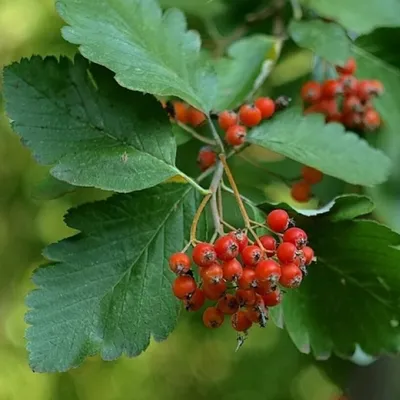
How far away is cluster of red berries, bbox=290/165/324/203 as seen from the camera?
0.99m

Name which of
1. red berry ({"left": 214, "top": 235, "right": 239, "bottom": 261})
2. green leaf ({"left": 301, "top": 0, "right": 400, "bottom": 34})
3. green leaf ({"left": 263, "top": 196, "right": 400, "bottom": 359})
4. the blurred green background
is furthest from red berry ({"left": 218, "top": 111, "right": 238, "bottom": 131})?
the blurred green background

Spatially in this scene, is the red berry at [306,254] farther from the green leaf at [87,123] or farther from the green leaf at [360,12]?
the green leaf at [360,12]

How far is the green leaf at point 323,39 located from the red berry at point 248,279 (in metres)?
0.44

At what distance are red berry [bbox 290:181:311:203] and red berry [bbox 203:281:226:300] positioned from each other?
13.8 inches

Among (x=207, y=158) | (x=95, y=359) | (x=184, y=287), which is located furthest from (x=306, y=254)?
(x=95, y=359)

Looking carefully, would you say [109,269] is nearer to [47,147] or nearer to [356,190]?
[47,147]

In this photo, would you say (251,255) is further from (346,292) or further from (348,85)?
(348,85)

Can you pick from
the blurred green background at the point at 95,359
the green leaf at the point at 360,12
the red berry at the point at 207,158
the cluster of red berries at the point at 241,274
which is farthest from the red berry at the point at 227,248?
the blurred green background at the point at 95,359

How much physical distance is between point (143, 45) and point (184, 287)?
0.28 metres

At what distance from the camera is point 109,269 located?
0.75m

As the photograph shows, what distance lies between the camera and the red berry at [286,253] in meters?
0.67

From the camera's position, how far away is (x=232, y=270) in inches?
25.6

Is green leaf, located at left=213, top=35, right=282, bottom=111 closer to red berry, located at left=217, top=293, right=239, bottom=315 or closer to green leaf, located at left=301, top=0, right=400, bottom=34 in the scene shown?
green leaf, located at left=301, top=0, right=400, bottom=34

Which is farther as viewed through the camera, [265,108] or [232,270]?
[265,108]
